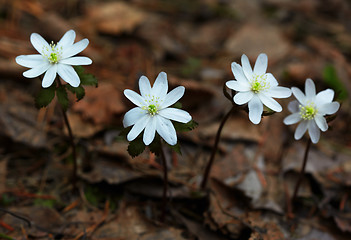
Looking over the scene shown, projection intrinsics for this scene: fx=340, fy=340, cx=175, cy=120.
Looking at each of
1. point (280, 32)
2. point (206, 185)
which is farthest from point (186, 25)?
point (206, 185)

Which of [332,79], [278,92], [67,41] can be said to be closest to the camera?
[278,92]

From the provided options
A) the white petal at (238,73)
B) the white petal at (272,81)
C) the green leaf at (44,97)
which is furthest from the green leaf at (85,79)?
the white petal at (272,81)

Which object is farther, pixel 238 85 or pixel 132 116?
pixel 238 85

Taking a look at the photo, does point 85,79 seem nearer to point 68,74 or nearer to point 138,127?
point 68,74

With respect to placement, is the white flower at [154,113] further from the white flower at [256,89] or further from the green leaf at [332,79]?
the green leaf at [332,79]

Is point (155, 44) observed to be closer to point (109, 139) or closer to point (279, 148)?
point (109, 139)

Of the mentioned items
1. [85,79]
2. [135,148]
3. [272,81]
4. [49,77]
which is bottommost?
[135,148]

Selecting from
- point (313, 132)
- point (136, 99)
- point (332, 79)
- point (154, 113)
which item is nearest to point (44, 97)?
point (136, 99)

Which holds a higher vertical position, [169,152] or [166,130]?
[169,152]

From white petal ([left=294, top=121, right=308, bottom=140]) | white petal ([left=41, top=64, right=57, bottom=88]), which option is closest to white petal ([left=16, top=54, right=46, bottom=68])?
white petal ([left=41, top=64, right=57, bottom=88])
